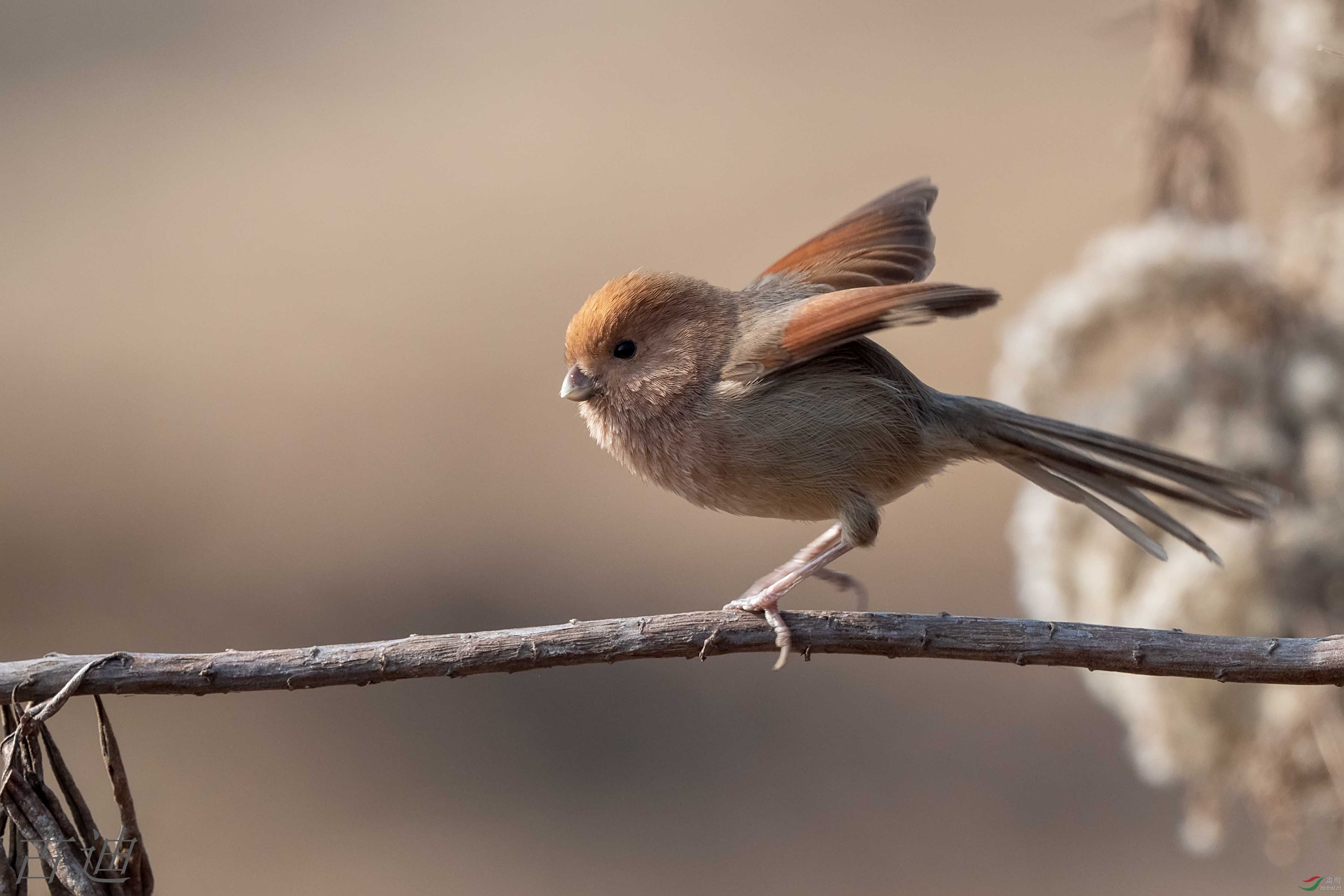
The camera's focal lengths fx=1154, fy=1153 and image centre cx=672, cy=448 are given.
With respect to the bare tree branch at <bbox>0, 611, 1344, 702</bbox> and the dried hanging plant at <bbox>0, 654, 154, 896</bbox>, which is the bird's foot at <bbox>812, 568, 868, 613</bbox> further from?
the dried hanging plant at <bbox>0, 654, 154, 896</bbox>

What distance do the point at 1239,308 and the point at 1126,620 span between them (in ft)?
2.52

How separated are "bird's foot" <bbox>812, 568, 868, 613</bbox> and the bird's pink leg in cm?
11

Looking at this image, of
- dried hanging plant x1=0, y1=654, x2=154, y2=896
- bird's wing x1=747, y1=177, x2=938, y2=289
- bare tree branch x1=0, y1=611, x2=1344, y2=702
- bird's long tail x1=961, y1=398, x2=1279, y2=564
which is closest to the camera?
dried hanging plant x1=0, y1=654, x2=154, y2=896

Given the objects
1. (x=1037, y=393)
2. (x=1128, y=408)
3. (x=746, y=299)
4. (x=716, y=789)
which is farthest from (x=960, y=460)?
(x=716, y=789)

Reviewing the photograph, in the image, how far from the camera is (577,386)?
2.52 metres

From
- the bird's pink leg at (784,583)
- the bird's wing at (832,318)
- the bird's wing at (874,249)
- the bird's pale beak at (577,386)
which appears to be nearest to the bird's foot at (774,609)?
the bird's pink leg at (784,583)

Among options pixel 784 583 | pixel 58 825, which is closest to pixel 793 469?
pixel 784 583

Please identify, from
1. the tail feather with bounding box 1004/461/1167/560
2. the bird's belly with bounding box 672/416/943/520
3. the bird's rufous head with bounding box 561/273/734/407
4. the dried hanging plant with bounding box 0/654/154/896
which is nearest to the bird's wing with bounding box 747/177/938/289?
the bird's rufous head with bounding box 561/273/734/407

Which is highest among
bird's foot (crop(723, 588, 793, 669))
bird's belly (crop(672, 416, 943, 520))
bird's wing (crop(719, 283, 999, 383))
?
bird's wing (crop(719, 283, 999, 383))

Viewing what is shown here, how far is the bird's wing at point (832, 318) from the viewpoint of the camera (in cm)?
195

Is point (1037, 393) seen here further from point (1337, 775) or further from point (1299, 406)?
point (1337, 775)

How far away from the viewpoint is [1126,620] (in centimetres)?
269

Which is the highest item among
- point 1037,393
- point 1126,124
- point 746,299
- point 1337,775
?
point 1126,124

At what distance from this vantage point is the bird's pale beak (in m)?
2.51
